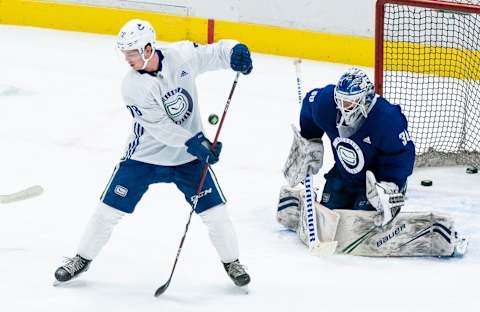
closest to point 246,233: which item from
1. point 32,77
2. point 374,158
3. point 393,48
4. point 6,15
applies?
point 374,158

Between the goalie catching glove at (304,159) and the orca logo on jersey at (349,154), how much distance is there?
101mm

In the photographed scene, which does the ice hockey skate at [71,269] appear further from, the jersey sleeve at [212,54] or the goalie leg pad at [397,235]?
the goalie leg pad at [397,235]

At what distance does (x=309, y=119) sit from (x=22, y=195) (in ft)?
4.76

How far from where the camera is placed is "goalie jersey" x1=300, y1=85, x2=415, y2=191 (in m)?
4.25

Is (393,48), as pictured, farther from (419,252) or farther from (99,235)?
(99,235)

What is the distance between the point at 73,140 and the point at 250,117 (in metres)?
1.09

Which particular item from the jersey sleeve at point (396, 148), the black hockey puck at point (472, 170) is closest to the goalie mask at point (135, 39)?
the jersey sleeve at point (396, 148)

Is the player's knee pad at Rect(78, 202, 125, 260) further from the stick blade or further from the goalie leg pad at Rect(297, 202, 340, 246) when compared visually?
the goalie leg pad at Rect(297, 202, 340, 246)

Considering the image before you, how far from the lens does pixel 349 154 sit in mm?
4395

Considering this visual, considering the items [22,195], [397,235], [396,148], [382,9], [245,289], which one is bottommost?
[245,289]

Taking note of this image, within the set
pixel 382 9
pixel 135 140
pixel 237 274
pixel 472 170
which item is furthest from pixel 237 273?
pixel 472 170

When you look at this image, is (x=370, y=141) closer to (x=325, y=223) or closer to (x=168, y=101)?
(x=325, y=223)

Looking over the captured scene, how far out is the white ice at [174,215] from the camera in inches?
157

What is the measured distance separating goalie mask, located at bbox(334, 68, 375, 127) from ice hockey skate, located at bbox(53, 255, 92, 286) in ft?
3.77
